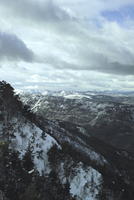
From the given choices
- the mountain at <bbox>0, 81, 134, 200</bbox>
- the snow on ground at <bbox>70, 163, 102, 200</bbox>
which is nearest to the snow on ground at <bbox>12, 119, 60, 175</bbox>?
the mountain at <bbox>0, 81, 134, 200</bbox>

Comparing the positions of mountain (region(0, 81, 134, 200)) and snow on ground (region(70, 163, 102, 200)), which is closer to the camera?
mountain (region(0, 81, 134, 200))

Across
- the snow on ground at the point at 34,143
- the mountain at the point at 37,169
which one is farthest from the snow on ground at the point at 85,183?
the snow on ground at the point at 34,143

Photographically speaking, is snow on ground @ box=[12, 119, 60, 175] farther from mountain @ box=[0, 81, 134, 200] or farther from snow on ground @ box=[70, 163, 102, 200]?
snow on ground @ box=[70, 163, 102, 200]

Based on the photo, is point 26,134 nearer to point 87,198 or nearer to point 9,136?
point 9,136

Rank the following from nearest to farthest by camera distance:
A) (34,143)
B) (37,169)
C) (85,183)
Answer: (37,169), (85,183), (34,143)

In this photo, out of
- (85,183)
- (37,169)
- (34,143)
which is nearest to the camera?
(37,169)

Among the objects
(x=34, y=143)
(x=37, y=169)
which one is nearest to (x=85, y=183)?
(x=37, y=169)

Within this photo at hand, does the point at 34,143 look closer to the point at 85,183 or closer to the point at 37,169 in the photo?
the point at 37,169

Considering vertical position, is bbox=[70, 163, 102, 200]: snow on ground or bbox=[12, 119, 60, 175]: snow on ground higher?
bbox=[12, 119, 60, 175]: snow on ground

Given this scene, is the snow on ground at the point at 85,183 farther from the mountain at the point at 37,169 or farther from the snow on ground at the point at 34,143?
the snow on ground at the point at 34,143

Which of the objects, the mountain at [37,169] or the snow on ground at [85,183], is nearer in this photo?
the mountain at [37,169]

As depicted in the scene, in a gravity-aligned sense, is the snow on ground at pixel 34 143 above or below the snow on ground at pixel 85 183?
above
